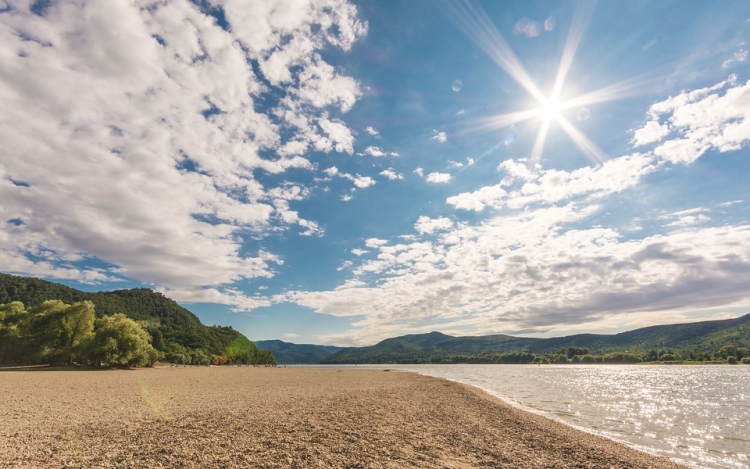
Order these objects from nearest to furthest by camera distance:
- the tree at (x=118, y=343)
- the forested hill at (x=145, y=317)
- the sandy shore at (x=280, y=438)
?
1. the sandy shore at (x=280, y=438)
2. the tree at (x=118, y=343)
3. the forested hill at (x=145, y=317)

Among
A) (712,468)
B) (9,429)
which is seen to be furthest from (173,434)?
(712,468)

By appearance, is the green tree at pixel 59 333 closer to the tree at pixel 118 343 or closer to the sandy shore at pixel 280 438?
the tree at pixel 118 343

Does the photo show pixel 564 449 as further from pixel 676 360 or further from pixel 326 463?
pixel 676 360

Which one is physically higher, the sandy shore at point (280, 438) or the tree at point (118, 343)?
the tree at point (118, 343)

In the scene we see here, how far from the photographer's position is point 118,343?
224ft

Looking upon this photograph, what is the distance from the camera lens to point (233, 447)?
43.7 ft

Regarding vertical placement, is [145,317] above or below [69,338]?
above

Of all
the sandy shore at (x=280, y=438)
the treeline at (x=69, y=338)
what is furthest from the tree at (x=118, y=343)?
the sandy shore at (x=280, y=438)

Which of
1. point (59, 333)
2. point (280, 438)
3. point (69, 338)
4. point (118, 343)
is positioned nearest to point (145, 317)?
point (69, 338)

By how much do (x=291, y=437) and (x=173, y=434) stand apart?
508 cm

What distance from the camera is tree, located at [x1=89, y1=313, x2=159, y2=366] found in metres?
66.4

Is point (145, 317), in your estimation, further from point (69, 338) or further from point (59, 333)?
point (59, 333)

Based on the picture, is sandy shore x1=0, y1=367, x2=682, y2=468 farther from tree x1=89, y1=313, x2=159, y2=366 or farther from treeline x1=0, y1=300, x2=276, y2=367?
treeline x1=0, y1=300, x2=276, y2=367

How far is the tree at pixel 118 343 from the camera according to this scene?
218ft
